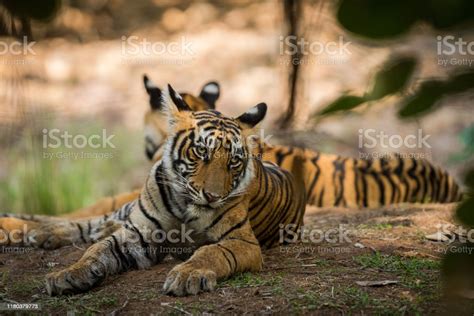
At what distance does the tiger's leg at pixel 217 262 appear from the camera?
3.68 meters

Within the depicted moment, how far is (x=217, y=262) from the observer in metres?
3.89

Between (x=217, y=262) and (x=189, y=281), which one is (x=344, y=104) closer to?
(x=189, y=281)

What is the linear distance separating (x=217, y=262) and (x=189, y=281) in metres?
0.27

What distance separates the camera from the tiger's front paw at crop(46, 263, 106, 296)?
3.83 metres

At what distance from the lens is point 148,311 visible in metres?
3.53

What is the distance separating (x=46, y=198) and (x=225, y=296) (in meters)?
4.02

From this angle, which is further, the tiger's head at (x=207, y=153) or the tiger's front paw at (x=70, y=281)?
the tiger's head at (x=207, y=153)

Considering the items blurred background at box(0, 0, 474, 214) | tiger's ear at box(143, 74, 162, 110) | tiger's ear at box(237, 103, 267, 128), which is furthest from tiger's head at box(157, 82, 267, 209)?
tiger's ear at box(143, 74, 162, 110)

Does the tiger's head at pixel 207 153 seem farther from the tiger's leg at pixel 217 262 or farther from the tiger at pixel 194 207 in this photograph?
the tiger's leg at pixel 217 262

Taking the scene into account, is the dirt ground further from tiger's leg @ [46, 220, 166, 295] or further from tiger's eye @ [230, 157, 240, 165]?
tiger's eye @ [230, 157, 240, 165]

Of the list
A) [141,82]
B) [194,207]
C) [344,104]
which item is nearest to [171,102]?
[194,207]

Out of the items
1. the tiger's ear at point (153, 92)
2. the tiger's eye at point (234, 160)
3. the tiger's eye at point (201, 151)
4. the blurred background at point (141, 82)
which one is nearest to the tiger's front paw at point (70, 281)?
the tiger's eye at point (201, 151)

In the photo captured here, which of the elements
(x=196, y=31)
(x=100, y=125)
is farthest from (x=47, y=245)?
(x=196, y=31)

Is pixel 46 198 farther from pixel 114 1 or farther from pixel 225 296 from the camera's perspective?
pixel 114 1
